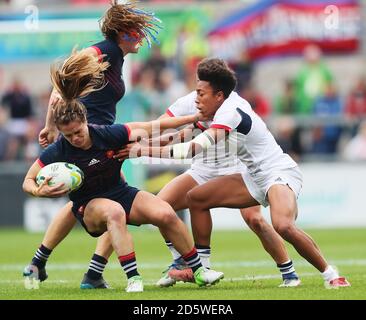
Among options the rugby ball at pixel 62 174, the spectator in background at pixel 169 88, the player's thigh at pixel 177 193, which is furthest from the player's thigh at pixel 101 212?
the spectator in background at pixel 169 88

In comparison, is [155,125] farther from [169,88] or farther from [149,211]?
Answer: [169,88]

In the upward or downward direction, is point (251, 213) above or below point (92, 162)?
below

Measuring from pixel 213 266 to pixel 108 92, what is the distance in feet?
10.4

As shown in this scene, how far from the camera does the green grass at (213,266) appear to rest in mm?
9008

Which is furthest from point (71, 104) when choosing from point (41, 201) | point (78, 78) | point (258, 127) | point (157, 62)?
point (157, 62)

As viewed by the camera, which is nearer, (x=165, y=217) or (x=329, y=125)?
(x=165, y=217)

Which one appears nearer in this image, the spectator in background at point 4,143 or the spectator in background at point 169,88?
the spectator in background at point 169,88

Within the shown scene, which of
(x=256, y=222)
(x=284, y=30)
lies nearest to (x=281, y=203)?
(x=256, y=222)

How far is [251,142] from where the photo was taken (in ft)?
32.0

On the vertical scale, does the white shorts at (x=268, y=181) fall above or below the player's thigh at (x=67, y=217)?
above

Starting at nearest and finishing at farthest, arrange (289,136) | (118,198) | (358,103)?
(118,198) → (289,136) → (358,103)

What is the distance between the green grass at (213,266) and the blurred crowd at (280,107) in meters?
2.16

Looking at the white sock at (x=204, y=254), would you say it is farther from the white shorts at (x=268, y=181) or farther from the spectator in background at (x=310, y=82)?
the spectator in background at (x=310, y=82)
